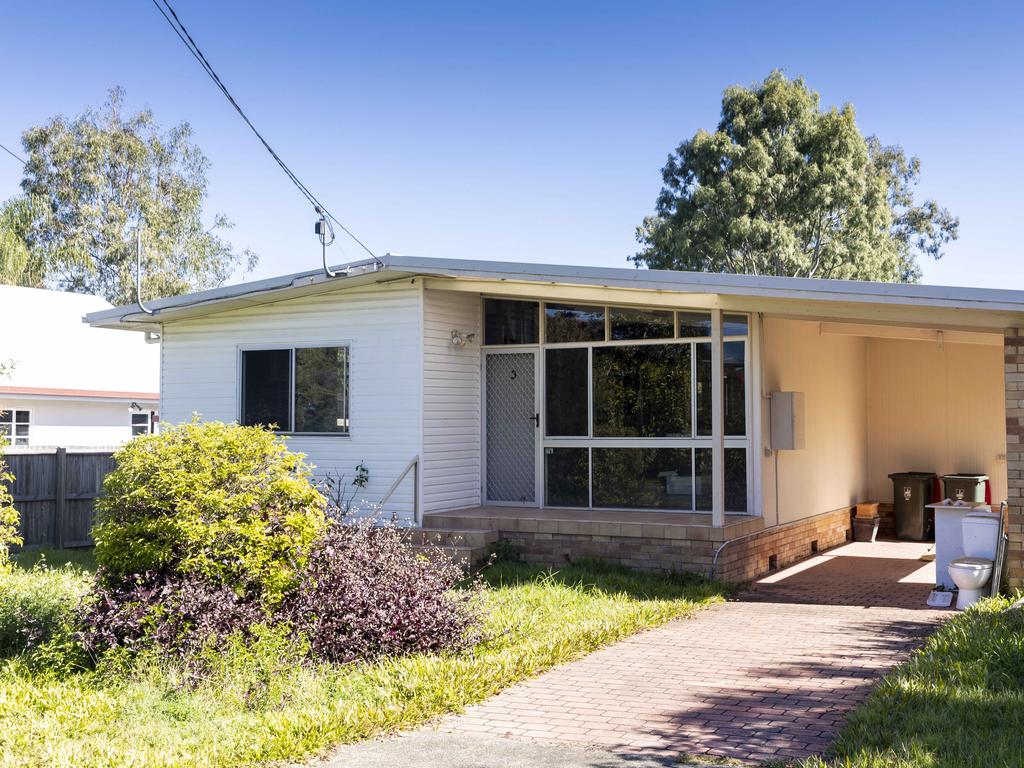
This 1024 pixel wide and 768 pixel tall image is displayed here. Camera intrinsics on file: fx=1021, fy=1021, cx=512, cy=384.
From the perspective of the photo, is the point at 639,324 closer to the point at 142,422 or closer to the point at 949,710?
the point at 949,710

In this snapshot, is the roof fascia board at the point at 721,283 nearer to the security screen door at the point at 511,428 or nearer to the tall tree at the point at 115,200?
the security screen door at the point at 511,428

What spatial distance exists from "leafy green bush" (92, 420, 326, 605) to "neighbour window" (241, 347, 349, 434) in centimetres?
511

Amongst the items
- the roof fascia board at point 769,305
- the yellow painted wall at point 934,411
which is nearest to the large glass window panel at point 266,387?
the roof fascia board at point 769,305

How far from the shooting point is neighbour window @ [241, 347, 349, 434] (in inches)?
511

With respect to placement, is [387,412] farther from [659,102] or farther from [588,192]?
[588,192]

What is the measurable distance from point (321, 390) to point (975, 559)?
308 inches

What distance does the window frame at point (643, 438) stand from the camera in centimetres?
1186

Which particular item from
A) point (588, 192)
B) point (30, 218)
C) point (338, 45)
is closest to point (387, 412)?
point (338, 45)

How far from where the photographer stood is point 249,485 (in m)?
7.62

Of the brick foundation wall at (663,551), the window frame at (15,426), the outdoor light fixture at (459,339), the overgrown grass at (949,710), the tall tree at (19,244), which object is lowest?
the overgrown grass at (949,710)

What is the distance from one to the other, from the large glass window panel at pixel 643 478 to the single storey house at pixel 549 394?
0.02m

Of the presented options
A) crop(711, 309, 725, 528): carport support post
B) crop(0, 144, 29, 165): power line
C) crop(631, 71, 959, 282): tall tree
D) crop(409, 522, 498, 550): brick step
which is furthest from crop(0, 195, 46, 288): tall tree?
crop(711, 309, 725, 528): carport support post

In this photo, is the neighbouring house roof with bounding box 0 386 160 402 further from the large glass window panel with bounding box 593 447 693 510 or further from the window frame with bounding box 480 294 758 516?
the large glass window panel with bounding box 593 447 693 510

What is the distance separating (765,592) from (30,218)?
30.0 meters
